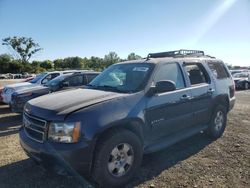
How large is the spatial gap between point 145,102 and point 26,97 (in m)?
5.95

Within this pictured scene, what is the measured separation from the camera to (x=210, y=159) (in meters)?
5.20

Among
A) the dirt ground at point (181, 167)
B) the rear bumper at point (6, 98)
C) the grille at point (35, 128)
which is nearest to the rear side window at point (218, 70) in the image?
the dirt ground at point (181, 167)

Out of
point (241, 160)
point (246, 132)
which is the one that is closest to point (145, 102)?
point (241, 160)

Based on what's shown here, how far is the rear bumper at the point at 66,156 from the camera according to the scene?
360 centimetres

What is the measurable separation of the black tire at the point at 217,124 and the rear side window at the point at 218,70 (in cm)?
73

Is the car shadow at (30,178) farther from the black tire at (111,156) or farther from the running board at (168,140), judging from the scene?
the running board at (168,140)

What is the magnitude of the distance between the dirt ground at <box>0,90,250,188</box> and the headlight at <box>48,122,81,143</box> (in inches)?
34.8

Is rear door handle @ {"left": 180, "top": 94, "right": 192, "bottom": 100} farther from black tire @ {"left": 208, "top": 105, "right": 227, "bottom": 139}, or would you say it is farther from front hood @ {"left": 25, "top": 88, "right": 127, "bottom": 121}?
front hood @ {"left": 25, "top": 88, "right": 127, "bottom": 121}

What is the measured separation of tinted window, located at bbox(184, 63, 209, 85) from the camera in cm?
568

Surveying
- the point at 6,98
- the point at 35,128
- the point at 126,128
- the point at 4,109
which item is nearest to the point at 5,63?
the point at 4,109

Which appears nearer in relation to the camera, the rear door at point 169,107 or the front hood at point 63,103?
the front hood at point 63,103

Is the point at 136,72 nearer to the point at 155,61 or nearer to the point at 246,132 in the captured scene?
the point at 155,61

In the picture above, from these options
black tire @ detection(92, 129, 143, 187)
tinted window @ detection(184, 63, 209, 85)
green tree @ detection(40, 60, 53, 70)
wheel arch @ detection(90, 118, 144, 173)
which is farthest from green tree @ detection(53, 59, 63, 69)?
black tire @ detection(92, 129, 143, 187)

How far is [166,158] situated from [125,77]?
1.67m
